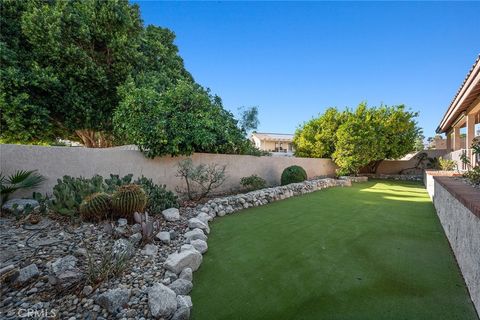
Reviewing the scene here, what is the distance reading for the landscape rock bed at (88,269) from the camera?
2322 millimetres

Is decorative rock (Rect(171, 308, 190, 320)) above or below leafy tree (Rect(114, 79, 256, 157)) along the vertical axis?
below

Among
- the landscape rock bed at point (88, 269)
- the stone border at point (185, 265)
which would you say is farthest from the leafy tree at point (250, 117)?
the landscape rock bed at point (88, 269)

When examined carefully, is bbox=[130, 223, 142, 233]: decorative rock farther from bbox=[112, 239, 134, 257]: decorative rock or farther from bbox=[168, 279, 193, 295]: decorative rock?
bbox=[168, 279, 193, 295]: decorative rock

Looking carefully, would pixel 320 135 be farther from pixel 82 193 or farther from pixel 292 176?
pixel 82 193

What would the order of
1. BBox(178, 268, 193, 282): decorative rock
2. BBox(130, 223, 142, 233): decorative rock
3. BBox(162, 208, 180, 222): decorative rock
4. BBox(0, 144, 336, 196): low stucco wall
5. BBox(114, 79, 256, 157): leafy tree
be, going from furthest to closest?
BBox(114, 79, 256, 157): leafy tree
BBox(0, 144, 336, 196): low stucco wall
BBox(162, 208, 180, 222): decorative rock
BBox(130, 223, 142, 233): decorative rock
BBox(178, 268, 193, 282): decorative rock

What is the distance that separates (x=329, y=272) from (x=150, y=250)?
281 cm

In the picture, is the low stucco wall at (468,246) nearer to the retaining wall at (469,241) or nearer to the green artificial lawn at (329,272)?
the retaining wall at (469,241)

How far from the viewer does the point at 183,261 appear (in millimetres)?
3223

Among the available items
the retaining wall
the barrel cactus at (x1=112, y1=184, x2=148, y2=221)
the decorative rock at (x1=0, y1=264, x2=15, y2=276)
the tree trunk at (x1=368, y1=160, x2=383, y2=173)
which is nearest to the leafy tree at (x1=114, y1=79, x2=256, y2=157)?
the barrel cactus at (x1=112, y1=184, x2=148, y2=221)

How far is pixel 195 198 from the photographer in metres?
7.64

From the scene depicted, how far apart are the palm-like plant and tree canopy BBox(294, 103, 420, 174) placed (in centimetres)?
→ 1493

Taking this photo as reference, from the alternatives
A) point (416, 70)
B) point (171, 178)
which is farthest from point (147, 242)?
point (416, 70)

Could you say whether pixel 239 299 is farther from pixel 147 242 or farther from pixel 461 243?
pixel 461 243

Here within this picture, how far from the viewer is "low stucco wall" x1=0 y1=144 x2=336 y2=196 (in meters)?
5.60
